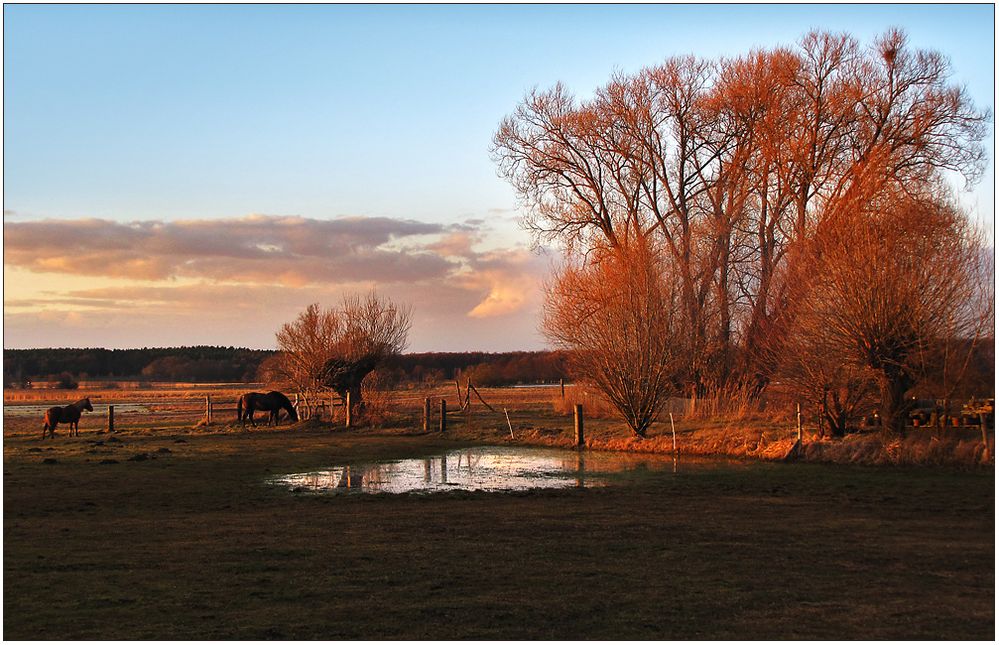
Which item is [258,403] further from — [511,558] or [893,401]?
[511,558]

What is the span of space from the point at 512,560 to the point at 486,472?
1089 cm

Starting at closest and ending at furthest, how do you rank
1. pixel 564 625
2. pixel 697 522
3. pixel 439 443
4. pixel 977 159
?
pixel 564 625 < pixel 697 522 < pixel 439 443 < pixel 977 159

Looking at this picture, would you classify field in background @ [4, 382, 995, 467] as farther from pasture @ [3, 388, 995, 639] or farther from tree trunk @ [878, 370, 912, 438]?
pasture @ [3, 388, 995, 639]

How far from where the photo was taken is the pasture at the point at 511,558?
8430mm

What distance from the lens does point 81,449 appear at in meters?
27.0

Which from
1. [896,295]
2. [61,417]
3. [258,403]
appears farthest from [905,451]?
[61,417]

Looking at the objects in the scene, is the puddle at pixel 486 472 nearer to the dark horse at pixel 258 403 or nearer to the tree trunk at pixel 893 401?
the tree trunk at pixel 893 401

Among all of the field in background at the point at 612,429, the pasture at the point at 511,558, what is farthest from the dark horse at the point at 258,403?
the pasture at the point at 511,558

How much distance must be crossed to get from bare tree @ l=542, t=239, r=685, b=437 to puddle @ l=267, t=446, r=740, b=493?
8.18ft

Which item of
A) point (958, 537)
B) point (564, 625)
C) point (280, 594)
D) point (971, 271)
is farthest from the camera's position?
point (971, 271)

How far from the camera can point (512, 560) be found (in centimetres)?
1114

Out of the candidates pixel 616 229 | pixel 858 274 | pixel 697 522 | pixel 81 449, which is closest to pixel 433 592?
pixel 697 522

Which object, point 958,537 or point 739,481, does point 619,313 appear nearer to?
point 739,481

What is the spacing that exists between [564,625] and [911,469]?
14.4 meters
